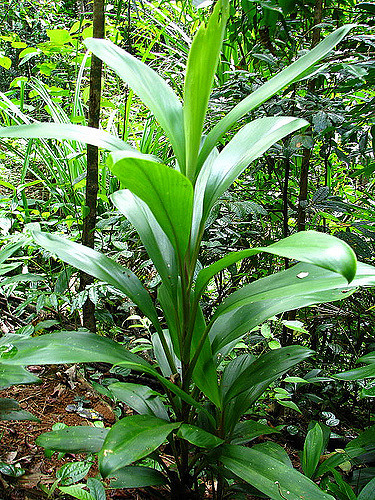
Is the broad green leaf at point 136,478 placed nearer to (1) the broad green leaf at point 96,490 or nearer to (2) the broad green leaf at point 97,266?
(1) the broad green leaf at point 96,490

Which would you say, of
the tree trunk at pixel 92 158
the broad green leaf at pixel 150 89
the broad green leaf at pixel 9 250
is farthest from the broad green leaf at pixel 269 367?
the tree trunk at pixel 92 158

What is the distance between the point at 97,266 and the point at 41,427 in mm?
562

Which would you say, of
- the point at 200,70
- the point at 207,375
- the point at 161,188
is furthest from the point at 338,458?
the point at 200,70

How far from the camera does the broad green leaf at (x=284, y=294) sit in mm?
674

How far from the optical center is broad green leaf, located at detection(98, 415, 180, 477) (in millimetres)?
591

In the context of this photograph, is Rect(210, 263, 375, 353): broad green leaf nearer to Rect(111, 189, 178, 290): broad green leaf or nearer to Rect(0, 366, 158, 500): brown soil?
Rect(111, 189, 178, 290): broad green leaf

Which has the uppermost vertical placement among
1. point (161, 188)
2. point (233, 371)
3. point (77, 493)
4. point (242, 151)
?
point (242, 151)

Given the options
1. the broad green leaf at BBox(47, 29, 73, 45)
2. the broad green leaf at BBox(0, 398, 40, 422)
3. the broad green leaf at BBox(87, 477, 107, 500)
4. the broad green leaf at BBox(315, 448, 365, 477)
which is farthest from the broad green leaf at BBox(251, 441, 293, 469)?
the broad green leaf at BBox(47, 29, 73, 45)

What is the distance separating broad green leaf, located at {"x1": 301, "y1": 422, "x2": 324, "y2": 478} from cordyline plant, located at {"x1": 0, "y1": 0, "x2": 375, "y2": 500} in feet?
0.34

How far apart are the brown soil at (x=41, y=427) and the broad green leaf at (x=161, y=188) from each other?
630 mm

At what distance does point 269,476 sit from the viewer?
2.31ft

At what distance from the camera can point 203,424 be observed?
913 mm

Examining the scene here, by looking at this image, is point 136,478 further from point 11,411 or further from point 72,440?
point 11,411

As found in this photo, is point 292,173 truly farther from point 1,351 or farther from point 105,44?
point 1,351
